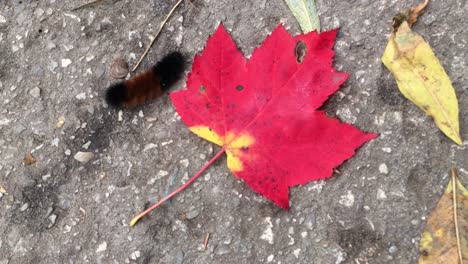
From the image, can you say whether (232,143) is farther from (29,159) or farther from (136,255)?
(29,159)

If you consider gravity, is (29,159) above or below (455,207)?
above

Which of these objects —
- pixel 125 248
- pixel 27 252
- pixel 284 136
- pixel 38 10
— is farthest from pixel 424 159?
pixel 38 10

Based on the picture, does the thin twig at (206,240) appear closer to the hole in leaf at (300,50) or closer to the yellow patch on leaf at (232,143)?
the yellow patch on leaf at (232,143)

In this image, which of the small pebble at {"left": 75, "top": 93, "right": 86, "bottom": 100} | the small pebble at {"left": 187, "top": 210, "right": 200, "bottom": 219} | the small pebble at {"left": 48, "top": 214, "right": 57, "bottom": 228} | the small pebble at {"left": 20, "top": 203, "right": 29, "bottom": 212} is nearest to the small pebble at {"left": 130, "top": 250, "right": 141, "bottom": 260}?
the small pebble at {"left": 187, "top": 210, "right": 200, "bottom": 219}

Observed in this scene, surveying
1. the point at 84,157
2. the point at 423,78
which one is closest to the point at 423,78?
the point at 423,78

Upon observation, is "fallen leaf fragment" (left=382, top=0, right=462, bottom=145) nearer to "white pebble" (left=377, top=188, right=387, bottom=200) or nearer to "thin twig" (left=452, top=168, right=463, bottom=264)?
"thin twig" (left=452, top=168, right=463, bottom=264)

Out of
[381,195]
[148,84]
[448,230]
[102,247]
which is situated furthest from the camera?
[148,84]
